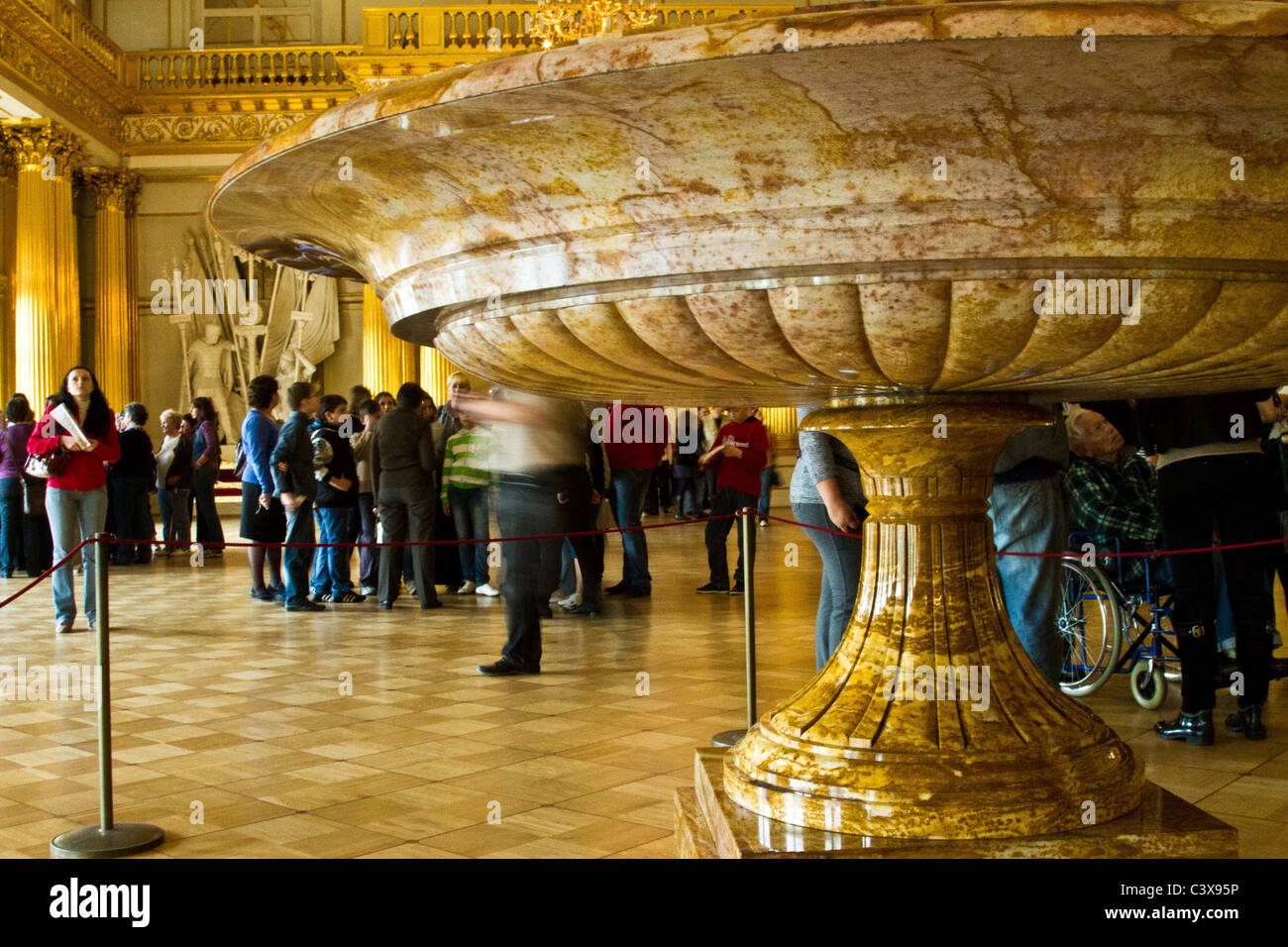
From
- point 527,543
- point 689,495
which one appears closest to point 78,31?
point 689,495

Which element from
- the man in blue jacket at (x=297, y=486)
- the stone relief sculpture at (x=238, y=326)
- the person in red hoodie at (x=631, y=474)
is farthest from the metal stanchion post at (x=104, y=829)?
the stone relief sculpture at (x=238, y=326)

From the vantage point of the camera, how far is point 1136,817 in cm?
201

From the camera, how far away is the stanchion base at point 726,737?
3788 mm

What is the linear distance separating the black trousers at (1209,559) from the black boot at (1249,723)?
1.1 inches

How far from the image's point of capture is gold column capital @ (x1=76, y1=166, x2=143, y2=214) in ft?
61.3

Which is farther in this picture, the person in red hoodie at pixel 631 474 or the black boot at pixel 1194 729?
the person in red hoodie at pixel 631 474

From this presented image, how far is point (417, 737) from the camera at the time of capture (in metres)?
3.97

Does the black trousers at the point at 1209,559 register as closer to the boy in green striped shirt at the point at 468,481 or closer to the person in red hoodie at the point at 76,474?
the boy in green striped shirt at the point at 468,481

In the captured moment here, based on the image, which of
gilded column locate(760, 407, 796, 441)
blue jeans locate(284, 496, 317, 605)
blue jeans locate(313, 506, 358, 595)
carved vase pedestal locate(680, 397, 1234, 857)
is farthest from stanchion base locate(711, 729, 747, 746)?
gilded column locate(760, 407, 796, 441)

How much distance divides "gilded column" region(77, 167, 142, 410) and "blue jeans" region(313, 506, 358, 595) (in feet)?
38.6

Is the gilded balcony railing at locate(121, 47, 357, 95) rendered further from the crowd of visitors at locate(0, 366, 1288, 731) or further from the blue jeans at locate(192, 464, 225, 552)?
the blue jeans at locate(192, 464, 225, 552)

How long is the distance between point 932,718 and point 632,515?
6.55 meters

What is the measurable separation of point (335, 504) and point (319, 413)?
0.73 m

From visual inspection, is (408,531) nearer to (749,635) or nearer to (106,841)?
(749,635)
